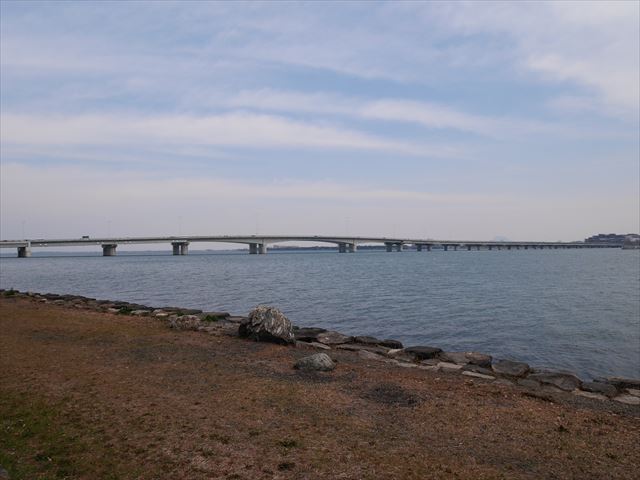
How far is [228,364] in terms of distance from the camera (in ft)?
46.6

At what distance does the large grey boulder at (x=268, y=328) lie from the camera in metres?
18.1

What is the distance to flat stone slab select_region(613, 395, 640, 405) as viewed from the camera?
12.5 m

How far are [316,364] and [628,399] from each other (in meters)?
8.47

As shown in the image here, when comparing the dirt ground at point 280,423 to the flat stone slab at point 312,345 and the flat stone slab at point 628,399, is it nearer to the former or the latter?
the flat stone slab at point 628,399

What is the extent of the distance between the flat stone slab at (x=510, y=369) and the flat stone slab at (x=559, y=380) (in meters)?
0.41

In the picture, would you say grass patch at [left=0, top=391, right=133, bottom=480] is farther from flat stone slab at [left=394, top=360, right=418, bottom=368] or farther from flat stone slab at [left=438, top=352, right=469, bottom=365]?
flat stone slab at [left=438, top=352, right=469, bottom=365]

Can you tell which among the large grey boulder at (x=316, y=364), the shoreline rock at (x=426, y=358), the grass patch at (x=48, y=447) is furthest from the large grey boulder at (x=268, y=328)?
the grass patch at (x=48, y=447)

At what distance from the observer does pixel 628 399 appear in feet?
42.3

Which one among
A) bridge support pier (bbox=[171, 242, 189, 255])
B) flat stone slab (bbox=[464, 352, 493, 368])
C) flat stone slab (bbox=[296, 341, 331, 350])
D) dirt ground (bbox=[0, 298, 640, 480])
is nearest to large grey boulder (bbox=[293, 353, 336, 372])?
dirt ground (bbox=[0, 298, 640, 480])

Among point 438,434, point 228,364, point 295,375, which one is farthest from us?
point 228,364

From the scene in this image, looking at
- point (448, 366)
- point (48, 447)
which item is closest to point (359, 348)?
point (448, 366)

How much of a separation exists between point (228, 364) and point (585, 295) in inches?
1684

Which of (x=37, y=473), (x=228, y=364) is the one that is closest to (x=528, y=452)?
(x=37, y=473)

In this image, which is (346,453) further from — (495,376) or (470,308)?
(470,308)
